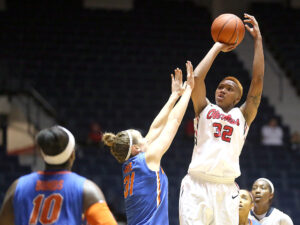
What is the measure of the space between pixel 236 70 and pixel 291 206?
187 inches

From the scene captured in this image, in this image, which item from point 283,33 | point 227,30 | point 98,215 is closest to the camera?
point 98,215

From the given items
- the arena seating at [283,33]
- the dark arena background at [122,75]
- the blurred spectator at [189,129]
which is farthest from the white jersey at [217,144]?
the arena seating at [283,33]

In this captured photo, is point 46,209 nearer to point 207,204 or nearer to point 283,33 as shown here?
point 207,204

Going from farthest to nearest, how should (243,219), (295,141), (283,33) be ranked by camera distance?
(283,33), (295,141), (243,219)

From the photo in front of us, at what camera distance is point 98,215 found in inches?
134

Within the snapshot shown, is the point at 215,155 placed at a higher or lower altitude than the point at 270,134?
higher

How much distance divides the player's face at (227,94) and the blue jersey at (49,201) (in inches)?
88.1

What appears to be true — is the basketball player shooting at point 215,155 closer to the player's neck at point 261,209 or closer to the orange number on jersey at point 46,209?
the player's neck at point 261,209

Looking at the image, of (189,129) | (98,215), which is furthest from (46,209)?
(189,129)

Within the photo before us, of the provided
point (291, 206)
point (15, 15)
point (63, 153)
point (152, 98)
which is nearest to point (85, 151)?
point (152, 98)

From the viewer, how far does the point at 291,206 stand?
40.3 ft

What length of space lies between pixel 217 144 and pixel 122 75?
10.1 m

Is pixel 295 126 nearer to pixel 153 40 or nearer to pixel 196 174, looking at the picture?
pixel 153 40

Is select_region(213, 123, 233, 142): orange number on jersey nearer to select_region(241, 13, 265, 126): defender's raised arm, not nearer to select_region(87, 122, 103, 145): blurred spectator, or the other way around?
select_region(241, 13, 265, 126): defender's raised arm
